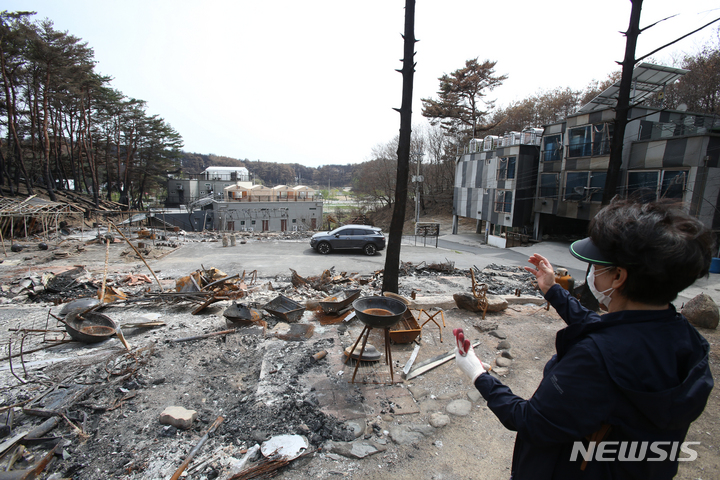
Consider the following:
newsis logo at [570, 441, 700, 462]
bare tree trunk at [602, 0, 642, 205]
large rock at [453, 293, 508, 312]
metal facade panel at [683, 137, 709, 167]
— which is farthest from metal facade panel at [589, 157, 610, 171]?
newsis logo at [570, 441, 700, 462]

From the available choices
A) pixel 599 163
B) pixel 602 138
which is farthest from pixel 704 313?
pixel 602 138

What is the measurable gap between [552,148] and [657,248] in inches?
976

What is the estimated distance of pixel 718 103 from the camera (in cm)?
2103

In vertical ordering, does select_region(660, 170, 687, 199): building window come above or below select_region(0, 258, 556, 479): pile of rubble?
above

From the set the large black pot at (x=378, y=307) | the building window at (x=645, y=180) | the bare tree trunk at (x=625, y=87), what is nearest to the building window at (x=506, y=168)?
the building window at (x=645, y=180)

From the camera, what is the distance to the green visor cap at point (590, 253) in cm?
139

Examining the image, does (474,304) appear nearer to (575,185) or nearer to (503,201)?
(575,185)

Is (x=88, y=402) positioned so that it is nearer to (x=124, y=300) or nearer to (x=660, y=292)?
(x=124, y=300)

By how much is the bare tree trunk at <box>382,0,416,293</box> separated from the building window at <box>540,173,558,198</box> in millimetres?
19101

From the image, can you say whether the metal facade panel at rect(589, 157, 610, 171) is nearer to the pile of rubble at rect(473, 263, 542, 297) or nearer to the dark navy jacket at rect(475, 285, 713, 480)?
the pile of rubble at rect(473, 263, 542, 297)

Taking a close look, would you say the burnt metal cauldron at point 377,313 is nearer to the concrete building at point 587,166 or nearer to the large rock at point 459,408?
the large rock at point 459,408

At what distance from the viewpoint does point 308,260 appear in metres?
15.3

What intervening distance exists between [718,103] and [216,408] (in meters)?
32.1

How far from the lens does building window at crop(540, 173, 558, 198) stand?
22.0m
